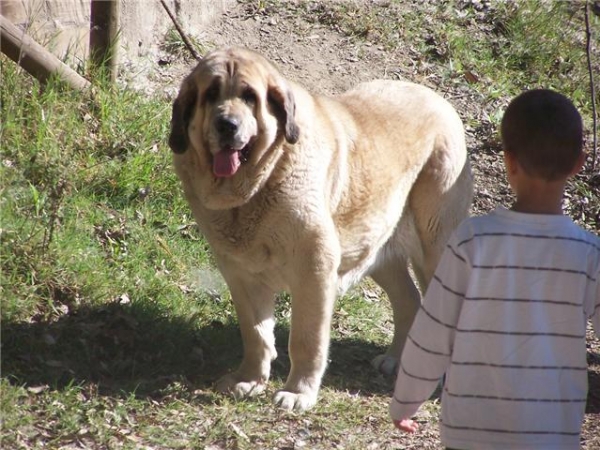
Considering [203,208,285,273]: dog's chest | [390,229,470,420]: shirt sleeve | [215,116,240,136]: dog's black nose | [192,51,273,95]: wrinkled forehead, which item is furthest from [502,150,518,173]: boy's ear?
[203,208,285,273]: dog's chest

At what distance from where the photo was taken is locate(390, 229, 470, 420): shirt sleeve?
11.2 feet

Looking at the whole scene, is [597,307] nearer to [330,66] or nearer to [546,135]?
[546,135]

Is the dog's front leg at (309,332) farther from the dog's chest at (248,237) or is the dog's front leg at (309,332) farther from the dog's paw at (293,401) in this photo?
the dog's chest at (248,237)

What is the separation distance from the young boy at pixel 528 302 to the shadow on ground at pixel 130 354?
8.62 ft

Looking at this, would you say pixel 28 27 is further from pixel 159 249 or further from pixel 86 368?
pixel 86 368

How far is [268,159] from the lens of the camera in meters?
5.48

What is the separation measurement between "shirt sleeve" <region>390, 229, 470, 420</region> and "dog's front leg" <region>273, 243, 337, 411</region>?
2.08 metres

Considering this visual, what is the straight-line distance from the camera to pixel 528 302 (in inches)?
131

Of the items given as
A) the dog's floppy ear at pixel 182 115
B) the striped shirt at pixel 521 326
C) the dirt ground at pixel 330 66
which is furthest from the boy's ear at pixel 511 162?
the dirt ground at pixel 330 66

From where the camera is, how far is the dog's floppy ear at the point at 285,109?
5.41 m

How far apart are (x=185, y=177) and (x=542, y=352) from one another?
9.48 feet

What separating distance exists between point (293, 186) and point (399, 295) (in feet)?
6.20

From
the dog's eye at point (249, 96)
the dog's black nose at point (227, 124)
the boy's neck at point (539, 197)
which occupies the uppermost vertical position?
the dog's eye at point (249, 96)

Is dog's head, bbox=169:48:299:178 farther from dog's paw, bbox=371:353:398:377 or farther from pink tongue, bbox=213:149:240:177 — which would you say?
dog's paw, bbox=371:353:398:377
